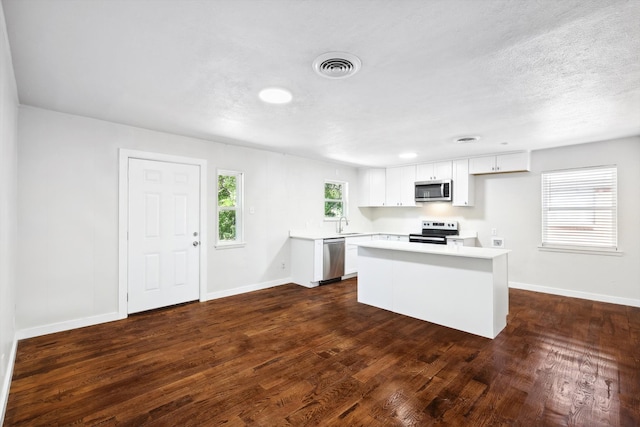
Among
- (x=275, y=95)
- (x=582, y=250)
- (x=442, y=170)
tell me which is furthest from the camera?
(x=442, y=170)

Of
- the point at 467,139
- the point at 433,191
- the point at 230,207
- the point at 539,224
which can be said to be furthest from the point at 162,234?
the point at 539,224

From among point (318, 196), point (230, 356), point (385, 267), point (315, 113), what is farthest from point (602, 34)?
point (318, 196)

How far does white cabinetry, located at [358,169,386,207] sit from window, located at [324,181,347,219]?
1.58ft

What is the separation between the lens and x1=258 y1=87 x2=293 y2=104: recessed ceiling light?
8.67 feet

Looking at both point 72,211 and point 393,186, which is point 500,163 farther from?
point 72,211

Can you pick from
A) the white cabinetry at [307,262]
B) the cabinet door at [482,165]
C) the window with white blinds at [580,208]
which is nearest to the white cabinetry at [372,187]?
the cabinet door at [482,165]

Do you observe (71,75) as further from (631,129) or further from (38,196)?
(631,129)

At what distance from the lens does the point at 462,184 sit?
566cm

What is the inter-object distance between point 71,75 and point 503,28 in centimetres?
317

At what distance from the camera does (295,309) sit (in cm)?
406

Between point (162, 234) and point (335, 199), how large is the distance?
3642mm

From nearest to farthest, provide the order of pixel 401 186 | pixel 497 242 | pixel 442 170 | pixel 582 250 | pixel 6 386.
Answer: pixel 6 386
pixel 582 250
pixel 497 242
pixel 442 170
pixel 401 186

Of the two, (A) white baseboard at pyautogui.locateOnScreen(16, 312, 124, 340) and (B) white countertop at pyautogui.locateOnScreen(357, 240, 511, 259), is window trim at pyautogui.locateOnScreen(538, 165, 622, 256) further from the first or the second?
(A) white baseboard at pyautogui.locateOnScreen(16, 312, 124, 340)

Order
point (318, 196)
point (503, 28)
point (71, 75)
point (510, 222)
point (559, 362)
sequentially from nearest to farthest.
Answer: point (503, 28) < point (71, 75) < point (559, 362) < point (510, 222) < point (318, 196)
